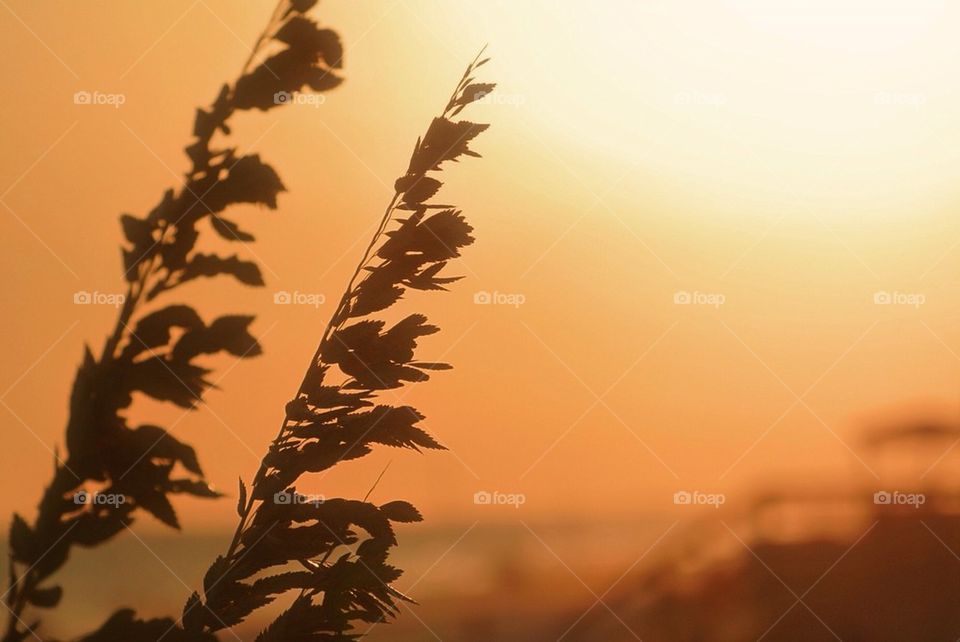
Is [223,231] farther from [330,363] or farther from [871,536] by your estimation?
[871,536]

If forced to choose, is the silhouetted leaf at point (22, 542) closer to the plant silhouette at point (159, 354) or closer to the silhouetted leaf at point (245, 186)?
the plant silhouette at point (159, 354)

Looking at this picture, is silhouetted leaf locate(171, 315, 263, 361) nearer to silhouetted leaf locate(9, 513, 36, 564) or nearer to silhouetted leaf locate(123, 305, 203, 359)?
silhouetted leaf locate(123, 305, 203, 359)

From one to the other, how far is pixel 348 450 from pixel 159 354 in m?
0.24

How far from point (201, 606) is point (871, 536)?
173 centimetres

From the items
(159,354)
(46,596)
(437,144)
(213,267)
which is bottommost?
(46,596)

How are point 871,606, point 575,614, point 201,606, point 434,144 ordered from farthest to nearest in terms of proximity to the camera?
point 871,606
point 575,614
point 434,144
point 201,606

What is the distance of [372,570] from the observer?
30.8 inches

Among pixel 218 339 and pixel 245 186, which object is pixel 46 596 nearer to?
pixel 218 339

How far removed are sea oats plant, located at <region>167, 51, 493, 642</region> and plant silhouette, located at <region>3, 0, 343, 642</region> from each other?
0.39ft

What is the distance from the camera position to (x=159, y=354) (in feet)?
2.78

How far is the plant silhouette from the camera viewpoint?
0.80 metres

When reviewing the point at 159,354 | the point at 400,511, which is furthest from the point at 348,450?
the point at 159,354

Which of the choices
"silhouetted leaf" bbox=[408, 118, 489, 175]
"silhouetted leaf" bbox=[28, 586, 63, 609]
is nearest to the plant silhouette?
"silhouetted leaf" bbox=[28, 586, 63, 609]

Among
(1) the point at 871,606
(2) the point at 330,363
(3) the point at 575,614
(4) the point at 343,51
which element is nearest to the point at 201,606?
(2) the point at 330,363
